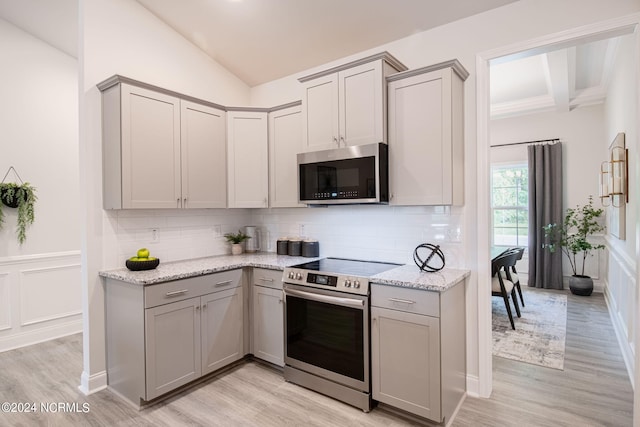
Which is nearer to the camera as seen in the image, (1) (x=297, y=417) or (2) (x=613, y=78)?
(1) (x=297, y=417)

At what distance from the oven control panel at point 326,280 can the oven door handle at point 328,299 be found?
61 millimetres

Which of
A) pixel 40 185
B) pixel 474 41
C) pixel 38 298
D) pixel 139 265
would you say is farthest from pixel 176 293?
pixel 474 41

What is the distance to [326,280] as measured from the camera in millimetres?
2520

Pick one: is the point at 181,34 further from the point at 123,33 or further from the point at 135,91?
the point at 135,91

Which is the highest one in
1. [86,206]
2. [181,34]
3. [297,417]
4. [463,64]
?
[181,34]

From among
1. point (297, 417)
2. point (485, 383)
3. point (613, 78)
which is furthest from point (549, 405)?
point (613, 78)

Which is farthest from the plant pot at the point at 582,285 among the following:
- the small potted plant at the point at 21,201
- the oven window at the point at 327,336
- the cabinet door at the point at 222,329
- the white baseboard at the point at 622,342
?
the small potted plant at the point at 21,201

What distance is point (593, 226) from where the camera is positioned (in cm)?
525

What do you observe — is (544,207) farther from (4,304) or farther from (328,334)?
(4,304)

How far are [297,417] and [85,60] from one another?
308 cm

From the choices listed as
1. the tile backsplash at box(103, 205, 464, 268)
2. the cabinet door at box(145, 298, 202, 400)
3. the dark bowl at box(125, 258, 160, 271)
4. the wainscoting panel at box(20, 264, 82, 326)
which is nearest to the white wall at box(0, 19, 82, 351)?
the wainscoting panel at box(20, 264, 82, 326)

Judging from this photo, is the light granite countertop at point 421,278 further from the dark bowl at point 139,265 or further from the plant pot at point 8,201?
the plant pot at point 8,201

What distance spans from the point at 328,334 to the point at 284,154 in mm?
1747

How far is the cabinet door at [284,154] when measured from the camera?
3.32 metres
